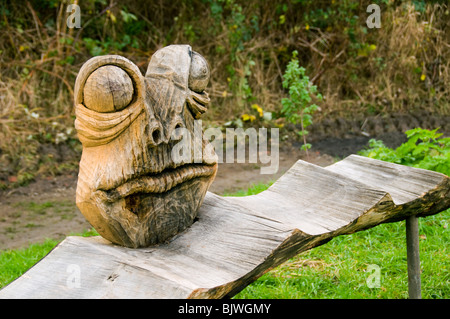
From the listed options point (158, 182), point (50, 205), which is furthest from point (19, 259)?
point (158, 182)

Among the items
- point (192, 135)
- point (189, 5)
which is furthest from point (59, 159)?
point (192, 135)

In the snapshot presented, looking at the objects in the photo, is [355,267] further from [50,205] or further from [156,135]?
[50,205]

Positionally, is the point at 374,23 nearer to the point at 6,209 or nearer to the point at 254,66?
the point at 254,66

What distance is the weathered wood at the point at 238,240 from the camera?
1.44 meters

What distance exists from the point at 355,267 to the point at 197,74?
73.9 inches

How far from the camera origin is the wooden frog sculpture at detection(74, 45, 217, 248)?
1574 mm

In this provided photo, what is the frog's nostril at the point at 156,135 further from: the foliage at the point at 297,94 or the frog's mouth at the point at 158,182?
the foliage at the point at 297,94

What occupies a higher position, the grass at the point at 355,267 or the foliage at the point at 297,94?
the foliage at the point at 297,94

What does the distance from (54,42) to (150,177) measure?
461cm

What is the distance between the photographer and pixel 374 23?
689cm

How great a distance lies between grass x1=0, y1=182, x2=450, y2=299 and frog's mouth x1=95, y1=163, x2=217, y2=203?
4.15 feet

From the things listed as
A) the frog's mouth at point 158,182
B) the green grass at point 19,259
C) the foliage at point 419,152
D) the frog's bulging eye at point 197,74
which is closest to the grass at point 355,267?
the green grass at point 19,259

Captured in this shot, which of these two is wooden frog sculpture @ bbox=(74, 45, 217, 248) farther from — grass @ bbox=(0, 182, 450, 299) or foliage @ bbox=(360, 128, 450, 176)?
foliage @ bbox=(360, 128, 450, 176)

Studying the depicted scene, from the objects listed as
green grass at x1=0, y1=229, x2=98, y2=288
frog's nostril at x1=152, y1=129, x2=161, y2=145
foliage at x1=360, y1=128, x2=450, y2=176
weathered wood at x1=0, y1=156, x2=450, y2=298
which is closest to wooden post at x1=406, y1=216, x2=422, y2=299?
weathered wood at x1=0, y1=156, x2=450, y2=298
